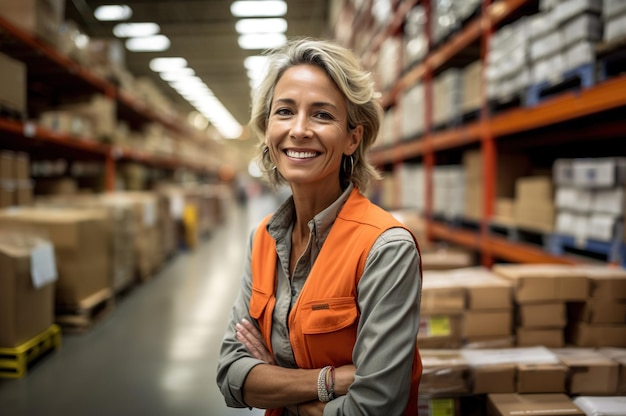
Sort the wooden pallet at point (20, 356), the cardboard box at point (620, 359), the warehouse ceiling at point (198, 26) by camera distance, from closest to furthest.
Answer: the cardboard box at point (620, 359) < the wooden pallet at point (20, 356) < the warehouse ceiling at point (198, 26)

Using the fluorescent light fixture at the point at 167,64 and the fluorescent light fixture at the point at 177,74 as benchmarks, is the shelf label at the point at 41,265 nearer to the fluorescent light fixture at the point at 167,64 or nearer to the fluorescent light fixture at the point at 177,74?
the fluorescent light fixture at the point at 167,64

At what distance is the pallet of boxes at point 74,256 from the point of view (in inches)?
131

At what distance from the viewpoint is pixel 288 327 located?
1.33 metres

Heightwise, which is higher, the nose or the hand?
the nose

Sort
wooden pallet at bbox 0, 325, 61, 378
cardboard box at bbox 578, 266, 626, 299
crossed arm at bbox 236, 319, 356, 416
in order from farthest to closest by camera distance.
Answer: wooden pallet at bbox 0, 325, 61, 378 → cardboard box at bbox 578, 266, 626, 299 → crossed arm at bbox 236, 319, 356, 416

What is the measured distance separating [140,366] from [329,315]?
2.22m

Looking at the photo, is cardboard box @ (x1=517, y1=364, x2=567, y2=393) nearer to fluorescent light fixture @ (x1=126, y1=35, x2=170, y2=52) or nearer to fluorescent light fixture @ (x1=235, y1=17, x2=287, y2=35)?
fluorescent light fixture @ (x1=235, y1=17, x2=287, y2=35)

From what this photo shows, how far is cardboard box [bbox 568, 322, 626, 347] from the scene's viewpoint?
6.07 ft

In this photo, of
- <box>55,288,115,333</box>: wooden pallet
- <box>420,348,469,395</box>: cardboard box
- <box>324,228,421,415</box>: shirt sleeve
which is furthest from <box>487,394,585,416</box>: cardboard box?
<box>55,288,115,333</box>: wooden pallet

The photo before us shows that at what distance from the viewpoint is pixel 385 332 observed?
1104 millimetres

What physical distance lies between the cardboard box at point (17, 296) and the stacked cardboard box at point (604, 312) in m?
3.12

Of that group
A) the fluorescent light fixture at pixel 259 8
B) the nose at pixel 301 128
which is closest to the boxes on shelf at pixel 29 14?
the nose at pixel 301 128

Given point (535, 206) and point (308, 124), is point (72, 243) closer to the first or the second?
point (308, 124)

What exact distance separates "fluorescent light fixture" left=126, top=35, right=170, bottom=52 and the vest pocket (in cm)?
1155
